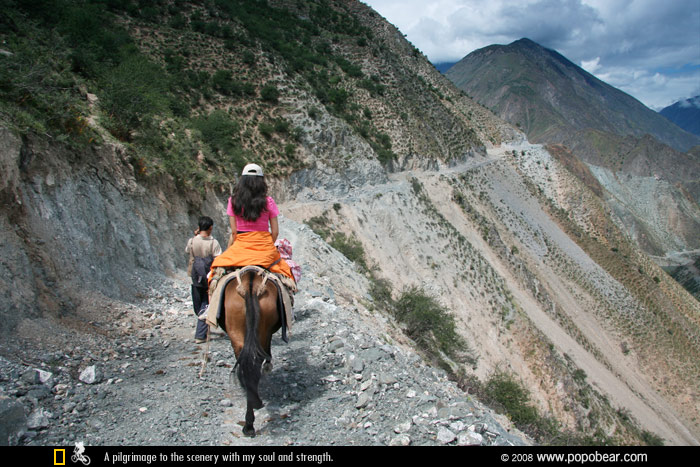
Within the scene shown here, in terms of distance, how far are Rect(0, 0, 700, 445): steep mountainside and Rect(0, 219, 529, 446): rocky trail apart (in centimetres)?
3

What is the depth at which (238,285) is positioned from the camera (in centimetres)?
414

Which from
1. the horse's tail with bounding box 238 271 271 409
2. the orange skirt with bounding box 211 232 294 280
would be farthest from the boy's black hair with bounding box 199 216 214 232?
the horse's tail with bounding box 238 271 271 409

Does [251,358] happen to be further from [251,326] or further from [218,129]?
[218,129]

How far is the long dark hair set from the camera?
4562 mm

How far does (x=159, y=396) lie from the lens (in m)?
4.29

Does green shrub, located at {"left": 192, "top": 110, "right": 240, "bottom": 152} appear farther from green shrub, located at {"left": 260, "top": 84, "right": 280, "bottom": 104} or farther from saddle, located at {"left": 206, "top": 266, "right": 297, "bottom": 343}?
saddle, located at {"left": 206, "top": 266, "right": 297, "bottom": 343}

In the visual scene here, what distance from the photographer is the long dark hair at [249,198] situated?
4.56 meters

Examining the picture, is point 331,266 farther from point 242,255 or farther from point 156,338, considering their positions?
point 242,255

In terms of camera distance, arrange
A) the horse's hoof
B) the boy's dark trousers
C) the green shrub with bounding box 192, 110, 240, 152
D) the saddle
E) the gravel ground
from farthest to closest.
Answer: the green shrub with bounding box 192, 110, 240, 152, the boy's dark trousers, the saddle, the horse's hoof, the gravel ground

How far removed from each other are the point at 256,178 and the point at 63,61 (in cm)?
978

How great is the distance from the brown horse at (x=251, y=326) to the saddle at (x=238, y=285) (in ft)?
0.15

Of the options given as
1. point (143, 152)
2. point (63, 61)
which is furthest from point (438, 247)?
point (63, 61)
